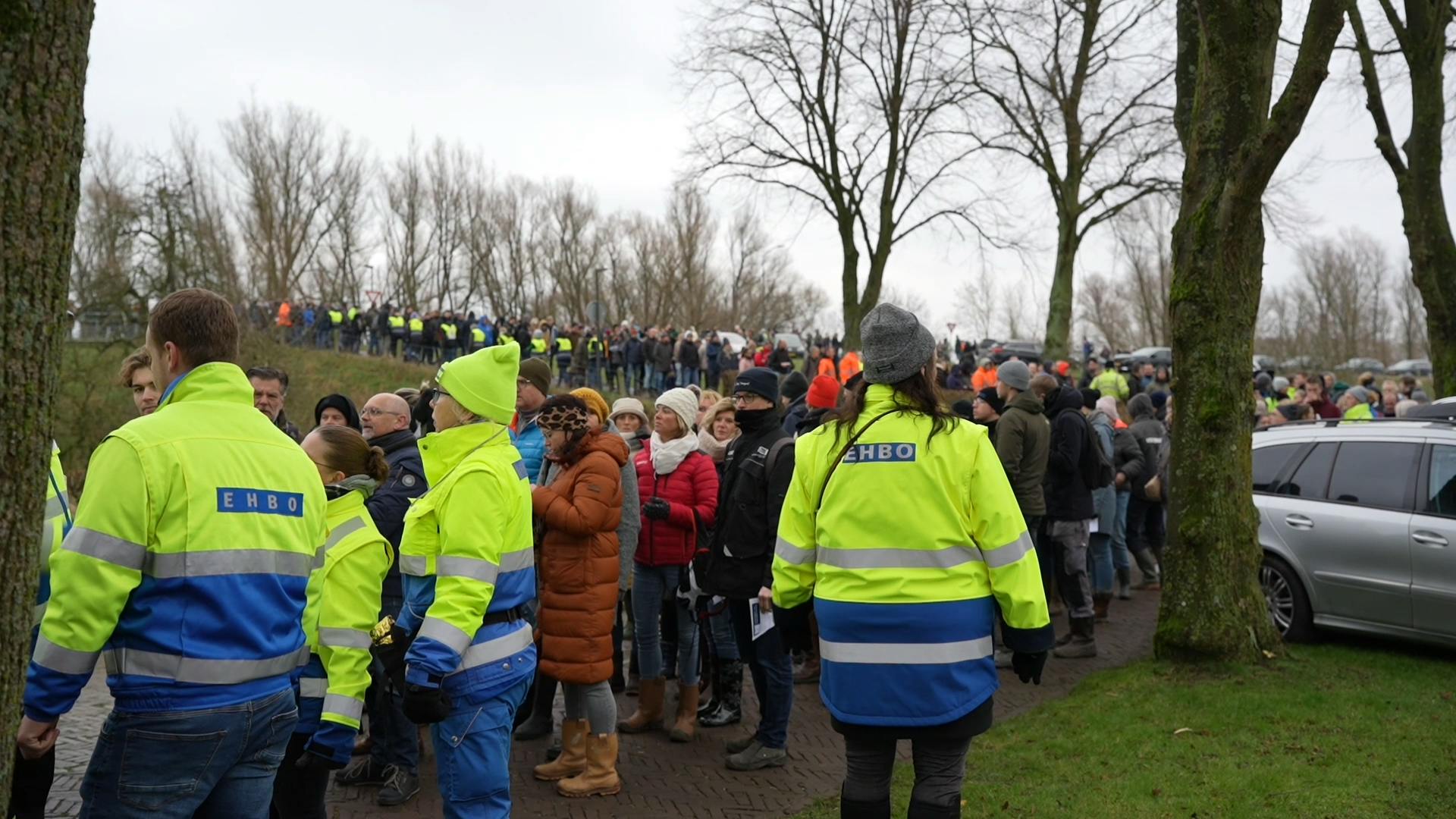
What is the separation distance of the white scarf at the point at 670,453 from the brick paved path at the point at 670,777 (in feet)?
5.25

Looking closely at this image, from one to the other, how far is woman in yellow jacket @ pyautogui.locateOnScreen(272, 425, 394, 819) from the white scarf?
8.72 feet

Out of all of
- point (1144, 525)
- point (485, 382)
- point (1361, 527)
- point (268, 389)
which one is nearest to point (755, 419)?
point (485, 382)

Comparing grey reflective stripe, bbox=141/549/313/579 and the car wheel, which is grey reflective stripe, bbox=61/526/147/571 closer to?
grey reflective stripe, bbox=141/549/313/579

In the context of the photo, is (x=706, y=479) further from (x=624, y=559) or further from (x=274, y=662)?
(x=274, y=662)

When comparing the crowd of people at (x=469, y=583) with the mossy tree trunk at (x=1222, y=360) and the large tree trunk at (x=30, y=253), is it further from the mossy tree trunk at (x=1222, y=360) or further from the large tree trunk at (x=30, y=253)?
the mossy tree trunk at (x=1222, y=360)

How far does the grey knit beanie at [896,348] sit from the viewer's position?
3.77 m

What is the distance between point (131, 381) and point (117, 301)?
16.3 meters

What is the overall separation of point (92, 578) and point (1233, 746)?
5.52m

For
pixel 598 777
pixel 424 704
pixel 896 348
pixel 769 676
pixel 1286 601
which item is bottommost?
pixel 598 777

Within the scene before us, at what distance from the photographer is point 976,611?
3541 mm

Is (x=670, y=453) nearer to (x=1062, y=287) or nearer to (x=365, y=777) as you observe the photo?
(x=365, y=777)

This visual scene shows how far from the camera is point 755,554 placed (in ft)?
19.5

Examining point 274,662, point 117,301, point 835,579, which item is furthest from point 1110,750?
point 117,301

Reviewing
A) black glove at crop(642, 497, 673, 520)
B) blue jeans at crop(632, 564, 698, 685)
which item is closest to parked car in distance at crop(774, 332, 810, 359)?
blue jeans at crop(632, 564, 698, 685)
